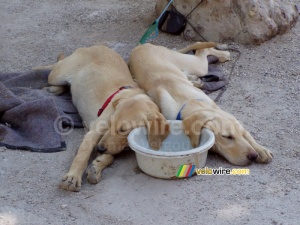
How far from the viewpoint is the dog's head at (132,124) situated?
4.68 meters

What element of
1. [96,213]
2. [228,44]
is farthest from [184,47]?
[96,213]

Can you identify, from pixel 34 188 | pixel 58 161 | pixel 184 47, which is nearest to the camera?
pixel 34 188

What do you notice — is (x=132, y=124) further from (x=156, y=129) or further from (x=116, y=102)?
(x=116, y=102)

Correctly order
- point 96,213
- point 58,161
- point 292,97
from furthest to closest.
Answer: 1. point 292,97
2. point 58,161
3. point 96,213

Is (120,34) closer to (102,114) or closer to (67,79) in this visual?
(67,79)

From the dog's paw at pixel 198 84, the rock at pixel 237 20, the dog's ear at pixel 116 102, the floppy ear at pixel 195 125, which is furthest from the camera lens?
the rock at pixel 237 20

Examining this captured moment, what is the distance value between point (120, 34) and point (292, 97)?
267 centimetres

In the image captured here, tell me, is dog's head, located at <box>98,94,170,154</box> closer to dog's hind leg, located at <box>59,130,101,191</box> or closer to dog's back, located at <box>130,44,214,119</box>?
dog's hind leg, located at <box>59,130,101,191</box>

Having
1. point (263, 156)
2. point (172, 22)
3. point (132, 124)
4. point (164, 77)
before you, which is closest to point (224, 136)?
point (263, 156)

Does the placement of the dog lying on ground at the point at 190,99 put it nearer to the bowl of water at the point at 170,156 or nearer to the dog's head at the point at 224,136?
the dog's head at the point at 224,136

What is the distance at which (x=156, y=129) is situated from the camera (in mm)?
4664

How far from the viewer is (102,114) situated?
5.18 metres

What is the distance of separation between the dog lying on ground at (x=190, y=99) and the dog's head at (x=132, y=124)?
0.69ft

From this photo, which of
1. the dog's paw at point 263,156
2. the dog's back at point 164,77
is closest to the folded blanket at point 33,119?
the dog's back at point 164,77
